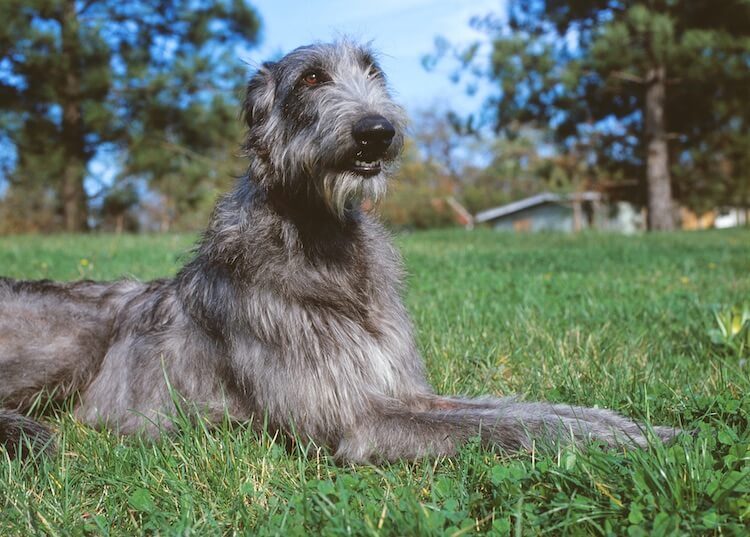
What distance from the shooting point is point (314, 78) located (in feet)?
11.6

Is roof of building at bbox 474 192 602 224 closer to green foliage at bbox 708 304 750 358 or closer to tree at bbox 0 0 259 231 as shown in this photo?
tree at bbox 0 0 259 231

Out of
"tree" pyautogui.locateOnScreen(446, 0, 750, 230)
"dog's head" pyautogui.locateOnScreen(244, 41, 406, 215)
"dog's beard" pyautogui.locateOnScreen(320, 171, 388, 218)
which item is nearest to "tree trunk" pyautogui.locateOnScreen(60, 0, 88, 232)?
"tree" pyautogui.locateOnScreen(446, 0, 750, 230)

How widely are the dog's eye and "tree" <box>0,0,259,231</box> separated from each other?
65.4 ft

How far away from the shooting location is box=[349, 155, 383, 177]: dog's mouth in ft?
10.7

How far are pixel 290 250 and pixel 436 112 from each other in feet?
208

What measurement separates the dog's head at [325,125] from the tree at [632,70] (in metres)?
18.6

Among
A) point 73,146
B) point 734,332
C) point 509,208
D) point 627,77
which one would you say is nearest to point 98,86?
point 73,146

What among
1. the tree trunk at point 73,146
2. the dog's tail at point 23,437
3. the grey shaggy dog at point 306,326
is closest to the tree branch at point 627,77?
the tree trunk at point 73,146

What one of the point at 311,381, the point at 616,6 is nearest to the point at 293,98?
the point at 311,381

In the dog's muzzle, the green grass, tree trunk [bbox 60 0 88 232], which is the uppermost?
tree trunk [bbox 60 0 88 232]

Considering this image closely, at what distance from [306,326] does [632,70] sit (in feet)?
70.6

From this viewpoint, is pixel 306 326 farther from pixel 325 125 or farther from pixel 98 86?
pixel 98 86

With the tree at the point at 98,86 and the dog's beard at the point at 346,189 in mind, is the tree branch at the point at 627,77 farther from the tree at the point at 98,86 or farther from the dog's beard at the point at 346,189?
the dog's beard at the point at 346,189

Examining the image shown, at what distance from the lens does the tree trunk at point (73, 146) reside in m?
22.0
